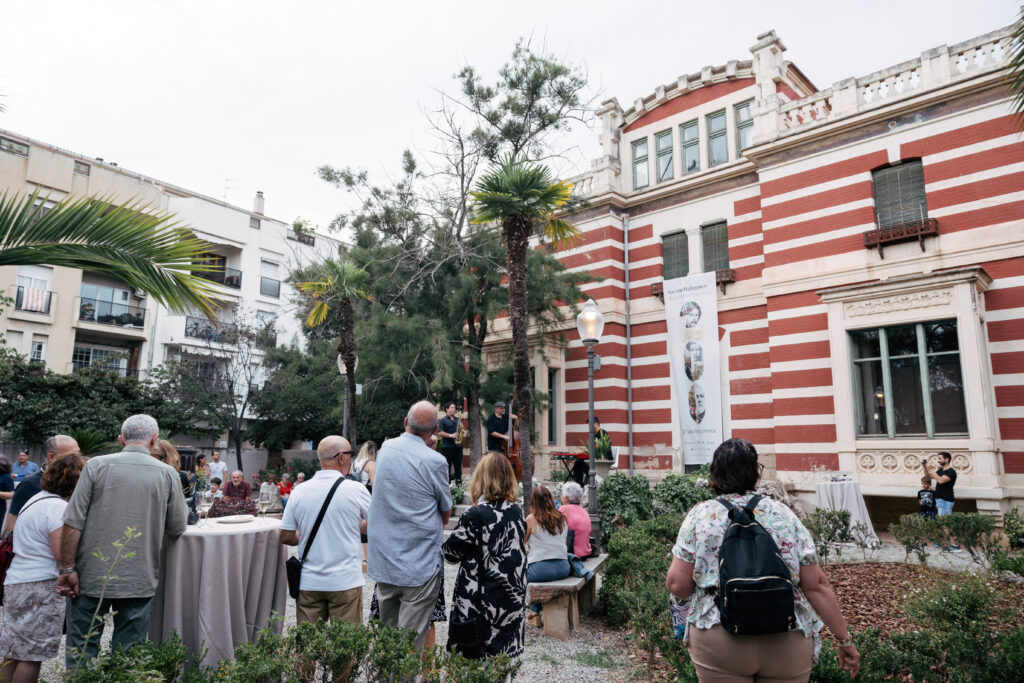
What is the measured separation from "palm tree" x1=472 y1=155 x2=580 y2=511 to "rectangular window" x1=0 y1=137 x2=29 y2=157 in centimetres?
2369

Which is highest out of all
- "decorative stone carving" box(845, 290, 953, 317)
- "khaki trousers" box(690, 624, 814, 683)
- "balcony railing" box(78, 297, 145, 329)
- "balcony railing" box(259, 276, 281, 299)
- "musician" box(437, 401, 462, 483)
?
"balcony railing" box(259, 276, 281, 299)

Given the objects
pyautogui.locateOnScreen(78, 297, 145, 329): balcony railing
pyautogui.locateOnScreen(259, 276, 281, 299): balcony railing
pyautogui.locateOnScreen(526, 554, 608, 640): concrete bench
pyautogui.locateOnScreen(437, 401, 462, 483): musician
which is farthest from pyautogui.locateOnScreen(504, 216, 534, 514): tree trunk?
pyautogui.locateOnScreen(259, 276, 281, 299): balcony railing

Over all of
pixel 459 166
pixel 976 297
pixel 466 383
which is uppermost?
pixel 459 166

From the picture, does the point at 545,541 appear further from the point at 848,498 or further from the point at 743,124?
the point at 743,124

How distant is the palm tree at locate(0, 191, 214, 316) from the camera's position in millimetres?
4281

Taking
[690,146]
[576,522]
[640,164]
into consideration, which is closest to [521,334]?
[576,522]

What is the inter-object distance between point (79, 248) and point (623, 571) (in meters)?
5.84

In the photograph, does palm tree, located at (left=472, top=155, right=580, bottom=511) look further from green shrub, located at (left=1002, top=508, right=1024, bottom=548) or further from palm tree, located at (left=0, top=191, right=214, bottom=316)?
green shrub, located at (left=1002, top=508, right=1024, bottom=548)

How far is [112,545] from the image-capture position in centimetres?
371

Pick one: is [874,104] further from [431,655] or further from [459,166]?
[431,655]

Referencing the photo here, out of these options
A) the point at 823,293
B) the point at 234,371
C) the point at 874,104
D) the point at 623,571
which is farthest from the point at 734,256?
the point at 234,371

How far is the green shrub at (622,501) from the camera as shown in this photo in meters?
11.5

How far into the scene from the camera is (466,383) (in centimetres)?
1686

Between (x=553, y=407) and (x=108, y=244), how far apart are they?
15.9 metres
